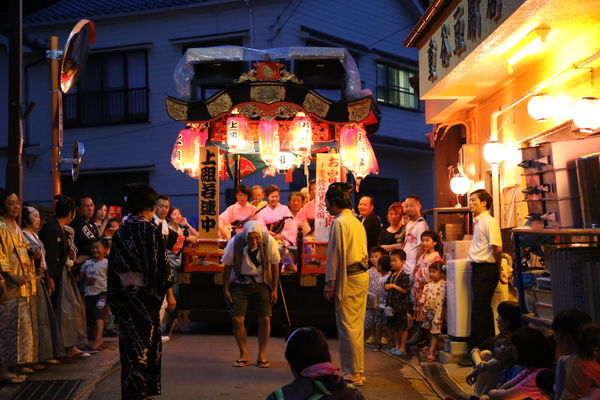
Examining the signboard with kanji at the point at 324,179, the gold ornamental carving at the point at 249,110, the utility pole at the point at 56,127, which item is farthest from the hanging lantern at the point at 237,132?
the utility pole at the point at 56,127

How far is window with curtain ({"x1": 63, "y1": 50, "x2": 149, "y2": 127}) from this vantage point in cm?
2417

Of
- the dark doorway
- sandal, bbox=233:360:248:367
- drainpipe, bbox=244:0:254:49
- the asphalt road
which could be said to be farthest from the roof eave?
the dark doorway

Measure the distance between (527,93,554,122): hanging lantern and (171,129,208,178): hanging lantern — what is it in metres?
9.34

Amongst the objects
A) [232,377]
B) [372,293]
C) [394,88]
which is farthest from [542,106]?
[394,88]

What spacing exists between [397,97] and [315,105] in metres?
13.1

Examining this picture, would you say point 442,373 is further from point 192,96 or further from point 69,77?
point 192,96

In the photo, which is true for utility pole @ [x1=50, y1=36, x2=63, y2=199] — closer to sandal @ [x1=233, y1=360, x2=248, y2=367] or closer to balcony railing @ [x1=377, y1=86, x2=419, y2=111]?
sandal @ [x1=233, y1=360, x2=248, y2=367]

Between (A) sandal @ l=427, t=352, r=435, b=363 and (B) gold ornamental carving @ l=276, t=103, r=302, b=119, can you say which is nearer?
(A) sandal @ l=427, t=352, r=435, b=363

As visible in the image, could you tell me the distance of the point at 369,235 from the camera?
14.1m

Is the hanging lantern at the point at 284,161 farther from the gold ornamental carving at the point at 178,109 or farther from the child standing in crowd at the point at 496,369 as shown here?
the child standing in crowd at the point at 496,369

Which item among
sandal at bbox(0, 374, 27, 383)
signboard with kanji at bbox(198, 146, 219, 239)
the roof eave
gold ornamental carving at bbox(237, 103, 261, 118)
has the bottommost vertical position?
sandal at bbox(0, 374, 27, 383)

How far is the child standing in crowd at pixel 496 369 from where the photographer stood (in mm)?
5973

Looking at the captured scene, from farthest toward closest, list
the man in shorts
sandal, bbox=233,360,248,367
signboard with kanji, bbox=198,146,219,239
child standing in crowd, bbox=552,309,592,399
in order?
signboard with kanji, bbox=198,146,219,239 → the man in shorts → sandal, bbox=233,360,248,367 → child standing in crowd, bbox=552,309,592,399

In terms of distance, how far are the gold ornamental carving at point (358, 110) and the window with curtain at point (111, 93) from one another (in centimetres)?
1172
